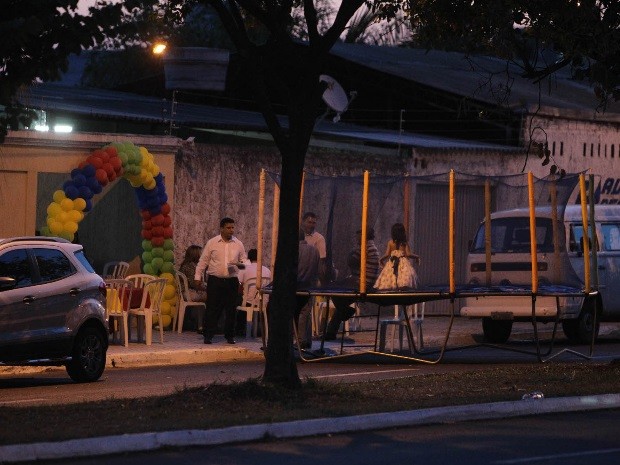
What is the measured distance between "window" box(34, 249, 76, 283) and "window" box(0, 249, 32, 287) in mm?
209

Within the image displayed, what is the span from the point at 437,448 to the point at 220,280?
1063 cm

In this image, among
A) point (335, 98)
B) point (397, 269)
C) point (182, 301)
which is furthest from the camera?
point (335, 98)

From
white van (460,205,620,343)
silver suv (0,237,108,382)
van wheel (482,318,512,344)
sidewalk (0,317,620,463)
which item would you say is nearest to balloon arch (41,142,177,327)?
sidewalk (0,317,620,463)

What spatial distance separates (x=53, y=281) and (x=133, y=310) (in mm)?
4355

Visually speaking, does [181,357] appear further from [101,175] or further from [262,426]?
[262,426]

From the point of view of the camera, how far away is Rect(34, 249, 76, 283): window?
16516 millimetres

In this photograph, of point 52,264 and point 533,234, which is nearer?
point 52,264

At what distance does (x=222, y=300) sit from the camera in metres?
21.3

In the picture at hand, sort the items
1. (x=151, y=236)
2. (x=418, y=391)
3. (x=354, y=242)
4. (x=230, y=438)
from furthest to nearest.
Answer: (x=151, y=236) < (x=354, y=242) < (x=418, y=391) < (x=230, y=438)

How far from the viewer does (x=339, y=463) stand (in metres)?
10.1

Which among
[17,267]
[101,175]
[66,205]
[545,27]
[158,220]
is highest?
[545,27]

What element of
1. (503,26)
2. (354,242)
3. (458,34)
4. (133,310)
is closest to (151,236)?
(133,310)

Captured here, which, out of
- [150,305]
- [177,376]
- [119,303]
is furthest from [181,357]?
[177,376]

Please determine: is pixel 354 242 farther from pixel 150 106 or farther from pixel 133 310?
pixel 150 106
